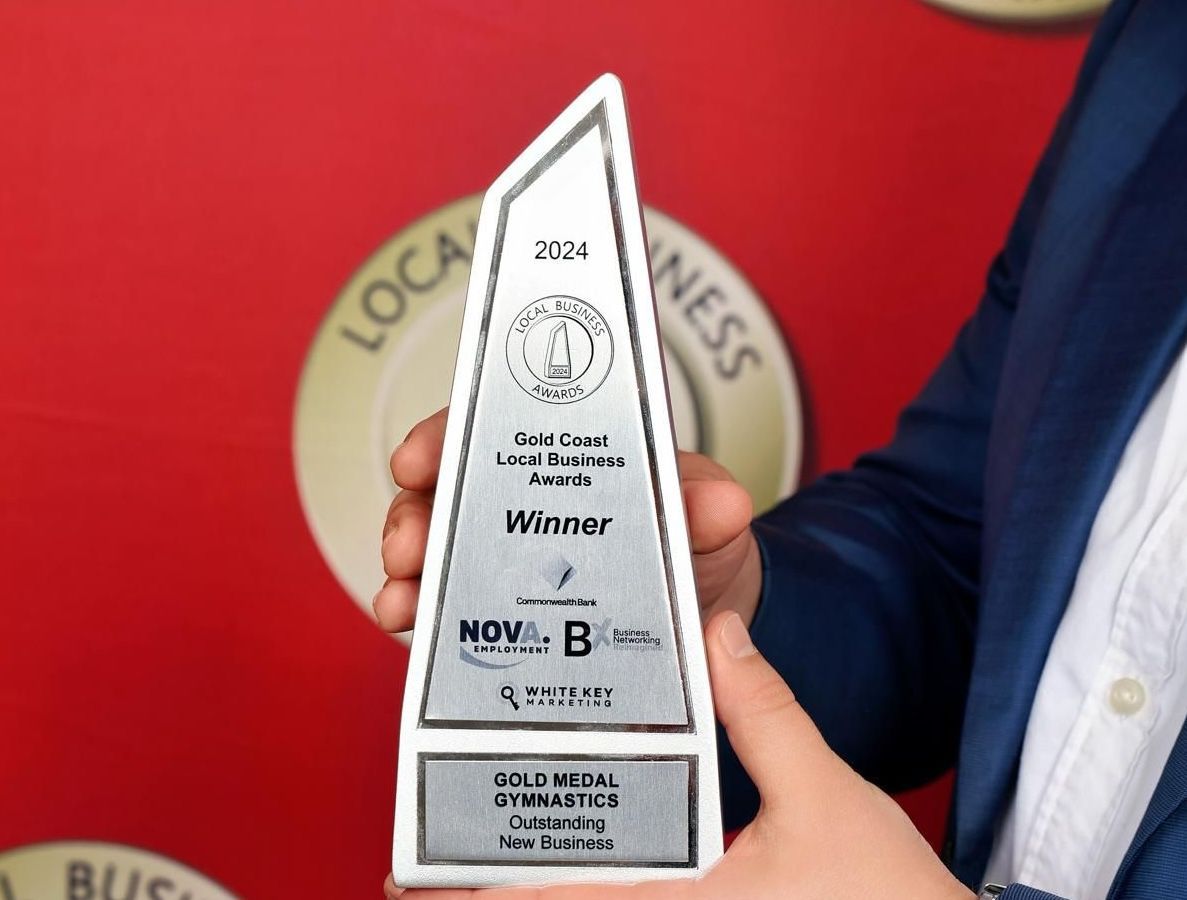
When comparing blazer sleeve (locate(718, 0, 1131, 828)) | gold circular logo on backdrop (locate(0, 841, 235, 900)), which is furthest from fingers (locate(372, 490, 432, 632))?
gold circular logo on backdrop (locate(0, 841, 235, 900))

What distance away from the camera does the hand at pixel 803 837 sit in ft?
1.53

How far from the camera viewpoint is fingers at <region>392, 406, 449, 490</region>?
0.54m

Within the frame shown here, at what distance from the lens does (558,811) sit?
0.52 metres

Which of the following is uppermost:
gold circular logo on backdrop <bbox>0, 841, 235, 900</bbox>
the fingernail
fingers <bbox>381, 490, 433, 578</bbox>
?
fingers <bbox>381, 490, 433, 578</bbox>

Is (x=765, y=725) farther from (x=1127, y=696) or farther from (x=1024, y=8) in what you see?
(x=1024, y=8)

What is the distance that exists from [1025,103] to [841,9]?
169mm

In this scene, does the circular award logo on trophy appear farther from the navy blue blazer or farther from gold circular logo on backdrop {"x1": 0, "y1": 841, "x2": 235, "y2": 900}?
gold circular logo on backdrop {"x1": 0, "y1": 841, "x2": 235, "y2": 900}

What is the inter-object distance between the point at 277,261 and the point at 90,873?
0.55 m

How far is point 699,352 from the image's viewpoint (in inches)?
36.8

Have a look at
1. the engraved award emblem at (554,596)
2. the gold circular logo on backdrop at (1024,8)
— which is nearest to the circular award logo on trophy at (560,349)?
the engraved award emblem at (554,596)

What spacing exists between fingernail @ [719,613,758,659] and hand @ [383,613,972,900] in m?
0.02

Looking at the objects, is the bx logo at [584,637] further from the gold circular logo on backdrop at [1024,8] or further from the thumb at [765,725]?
the gold circular logo on backdrop at [1024,8]

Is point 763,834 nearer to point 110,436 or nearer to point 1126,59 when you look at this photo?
point 1126,59

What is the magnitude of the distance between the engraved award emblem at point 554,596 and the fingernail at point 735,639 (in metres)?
0.02
